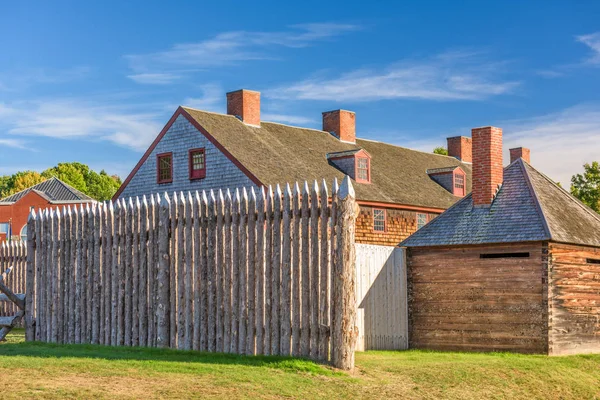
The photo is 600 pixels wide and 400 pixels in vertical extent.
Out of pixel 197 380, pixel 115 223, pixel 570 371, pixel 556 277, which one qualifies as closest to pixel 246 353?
pixel 197 380

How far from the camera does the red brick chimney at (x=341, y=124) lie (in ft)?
141

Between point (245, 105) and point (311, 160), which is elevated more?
point (245, 105)

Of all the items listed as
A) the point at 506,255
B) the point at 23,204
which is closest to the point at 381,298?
the point at 506,255

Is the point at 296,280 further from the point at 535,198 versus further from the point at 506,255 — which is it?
the point at 535,198

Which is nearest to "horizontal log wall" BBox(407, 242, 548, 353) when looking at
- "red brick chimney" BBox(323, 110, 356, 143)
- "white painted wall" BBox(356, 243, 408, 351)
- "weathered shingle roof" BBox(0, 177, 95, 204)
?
"white painted wall" BBox(356, 243, 408, 351)

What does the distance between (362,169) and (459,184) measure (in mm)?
7506

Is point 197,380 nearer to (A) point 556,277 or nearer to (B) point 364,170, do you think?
(A) point 556,277

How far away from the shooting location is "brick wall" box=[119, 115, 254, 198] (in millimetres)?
33131

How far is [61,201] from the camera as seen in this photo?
7919 centimetres

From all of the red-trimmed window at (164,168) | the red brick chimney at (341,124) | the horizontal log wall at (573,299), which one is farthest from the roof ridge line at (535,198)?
the red brick chimney at (341,124)

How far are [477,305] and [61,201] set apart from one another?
63.5 m

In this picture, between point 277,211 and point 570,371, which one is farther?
point 570,371

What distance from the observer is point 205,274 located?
16.2 metres

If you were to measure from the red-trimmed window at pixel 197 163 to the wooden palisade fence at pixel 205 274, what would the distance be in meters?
14.8
